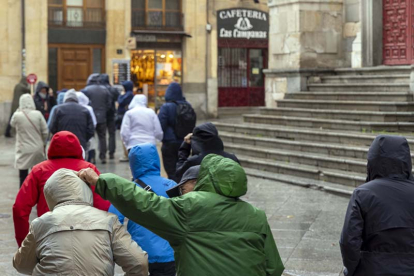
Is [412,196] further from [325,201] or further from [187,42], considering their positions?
[187,42]

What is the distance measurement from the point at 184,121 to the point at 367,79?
594 centimetres

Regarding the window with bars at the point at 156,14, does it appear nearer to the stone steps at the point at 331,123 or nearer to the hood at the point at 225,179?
the stone steps at the point at 331,123

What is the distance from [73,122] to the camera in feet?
42.0

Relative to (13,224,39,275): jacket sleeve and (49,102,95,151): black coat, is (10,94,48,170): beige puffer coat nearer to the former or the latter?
(49,102,95,151): black coat

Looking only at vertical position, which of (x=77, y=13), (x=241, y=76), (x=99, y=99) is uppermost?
(x=77, y=13)

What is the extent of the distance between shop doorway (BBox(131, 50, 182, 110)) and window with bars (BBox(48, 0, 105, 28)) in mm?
2124

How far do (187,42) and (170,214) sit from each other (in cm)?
2657

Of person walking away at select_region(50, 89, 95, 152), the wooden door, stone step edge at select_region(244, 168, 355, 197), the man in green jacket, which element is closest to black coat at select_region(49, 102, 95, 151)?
person walking away at select_region(50, 89, 95, 152)

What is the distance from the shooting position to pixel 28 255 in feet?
15.1

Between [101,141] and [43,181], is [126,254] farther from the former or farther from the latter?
[101,141]

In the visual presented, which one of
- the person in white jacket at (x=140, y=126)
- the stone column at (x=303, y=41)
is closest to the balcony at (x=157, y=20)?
the stone column at (x=303, y=41)

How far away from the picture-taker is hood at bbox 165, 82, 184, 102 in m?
11.5

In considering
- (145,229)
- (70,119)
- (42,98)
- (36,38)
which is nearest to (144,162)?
(145,229)

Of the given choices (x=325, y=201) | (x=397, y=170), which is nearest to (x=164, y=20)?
(x=325, y=201)
